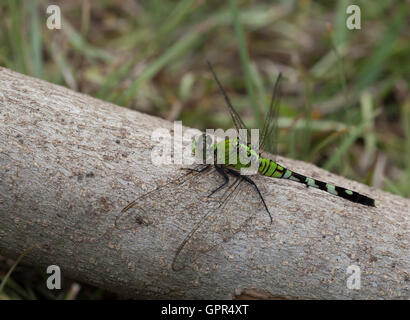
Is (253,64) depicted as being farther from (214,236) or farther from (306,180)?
(214,236)

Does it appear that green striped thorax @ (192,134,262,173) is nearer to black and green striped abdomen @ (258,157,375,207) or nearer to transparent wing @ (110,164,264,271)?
black and green striped abdomen @ (258,157,375,207)

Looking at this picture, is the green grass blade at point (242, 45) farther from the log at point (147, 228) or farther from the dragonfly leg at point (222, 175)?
the log at point (147, 228)

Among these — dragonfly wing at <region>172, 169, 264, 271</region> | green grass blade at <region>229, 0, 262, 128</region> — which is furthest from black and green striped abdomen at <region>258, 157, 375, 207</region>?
green grass blade at <region>229, 0, 262, 128</region>

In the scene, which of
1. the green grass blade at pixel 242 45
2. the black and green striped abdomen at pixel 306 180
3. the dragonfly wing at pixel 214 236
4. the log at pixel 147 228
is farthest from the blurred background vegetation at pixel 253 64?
the dragonfly wing at pixel 214 236

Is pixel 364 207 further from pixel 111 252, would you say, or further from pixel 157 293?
pixel 111 252

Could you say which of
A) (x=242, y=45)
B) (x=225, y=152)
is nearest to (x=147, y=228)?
(x=225, y=152)

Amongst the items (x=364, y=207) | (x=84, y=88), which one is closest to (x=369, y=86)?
(x=364, y=207)
